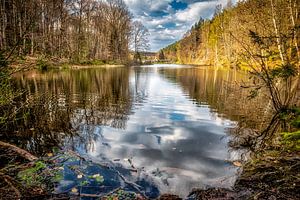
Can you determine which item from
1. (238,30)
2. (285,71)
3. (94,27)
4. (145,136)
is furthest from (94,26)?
(285,71)

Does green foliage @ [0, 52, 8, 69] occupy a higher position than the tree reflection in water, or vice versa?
green foliage @ [0, 52, 8, 69]

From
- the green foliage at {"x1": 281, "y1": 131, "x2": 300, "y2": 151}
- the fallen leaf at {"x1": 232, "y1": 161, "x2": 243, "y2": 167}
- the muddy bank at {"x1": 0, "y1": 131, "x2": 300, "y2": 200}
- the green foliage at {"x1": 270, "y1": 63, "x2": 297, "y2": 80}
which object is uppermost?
the green foliage at {"x1": 270, "y1": 63, "x2": 297, "y2": 80}

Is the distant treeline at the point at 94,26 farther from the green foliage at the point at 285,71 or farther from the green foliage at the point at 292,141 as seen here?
the green foliage at the point at 292,141

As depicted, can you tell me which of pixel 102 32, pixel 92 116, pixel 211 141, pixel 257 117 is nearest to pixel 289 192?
Answer: pixel 211 141

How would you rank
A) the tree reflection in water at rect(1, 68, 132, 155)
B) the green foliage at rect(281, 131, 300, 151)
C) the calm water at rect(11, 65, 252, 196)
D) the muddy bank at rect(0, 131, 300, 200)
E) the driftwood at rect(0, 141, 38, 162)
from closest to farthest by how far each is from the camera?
the muddy bank at rect(0, 131, 300, 200) < the driftwood at rect(0, 141, 38, 162) < the calm water at rect(11, 65, 252, 196) < the green foliage at rect(281, 131, 300, 151) < the tree reflection in water at rect(1, 68, 132, 155)

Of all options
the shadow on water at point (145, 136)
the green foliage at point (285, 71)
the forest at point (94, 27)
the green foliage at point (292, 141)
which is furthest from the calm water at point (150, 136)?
the forest at point (94, 27)

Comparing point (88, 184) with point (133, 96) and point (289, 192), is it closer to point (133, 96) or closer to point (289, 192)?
point (289, 192)

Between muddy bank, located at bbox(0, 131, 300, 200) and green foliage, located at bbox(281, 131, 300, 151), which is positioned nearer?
muddy bank, located at bbox(0, 131, 300, 200)

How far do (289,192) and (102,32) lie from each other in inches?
2538

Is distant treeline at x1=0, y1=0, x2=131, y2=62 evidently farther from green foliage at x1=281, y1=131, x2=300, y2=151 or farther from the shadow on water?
green foliage at x1=281, y1=131, x2=300, y2=151

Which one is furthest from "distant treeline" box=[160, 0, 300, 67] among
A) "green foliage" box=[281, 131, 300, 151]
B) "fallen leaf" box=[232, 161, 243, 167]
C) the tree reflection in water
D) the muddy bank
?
the tree reflection in water

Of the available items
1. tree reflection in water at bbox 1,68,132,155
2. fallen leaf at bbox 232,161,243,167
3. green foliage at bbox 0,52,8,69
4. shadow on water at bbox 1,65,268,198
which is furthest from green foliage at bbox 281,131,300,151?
green foliage at bbox 0,52,8,69

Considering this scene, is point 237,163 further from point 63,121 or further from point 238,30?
point 238,30

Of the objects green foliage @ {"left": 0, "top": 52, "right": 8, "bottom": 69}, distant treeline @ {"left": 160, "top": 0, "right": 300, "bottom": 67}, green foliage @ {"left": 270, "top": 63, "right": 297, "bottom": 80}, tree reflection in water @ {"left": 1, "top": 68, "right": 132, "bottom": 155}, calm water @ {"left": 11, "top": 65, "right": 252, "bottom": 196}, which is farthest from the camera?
distant treeline @ {"left": 160, "top": 0, "right": 300, "bottom": 67}
